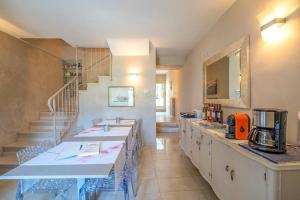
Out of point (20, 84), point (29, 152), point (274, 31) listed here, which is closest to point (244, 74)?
point (274, 31)

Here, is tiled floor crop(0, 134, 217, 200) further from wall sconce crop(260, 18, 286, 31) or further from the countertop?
wall sconce crop(260, 18, 286, 31)

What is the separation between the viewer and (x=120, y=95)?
16.9ft

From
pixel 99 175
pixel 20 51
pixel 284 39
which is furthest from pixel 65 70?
pixel 284 39

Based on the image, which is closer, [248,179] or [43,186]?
[248,179]

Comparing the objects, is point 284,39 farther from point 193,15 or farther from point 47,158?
point 47,158

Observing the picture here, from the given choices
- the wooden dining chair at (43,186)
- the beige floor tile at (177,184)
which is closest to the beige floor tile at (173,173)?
the beige floor tile at (177,184)

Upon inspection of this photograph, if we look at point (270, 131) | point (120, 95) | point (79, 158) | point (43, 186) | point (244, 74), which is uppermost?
point (244, 74)

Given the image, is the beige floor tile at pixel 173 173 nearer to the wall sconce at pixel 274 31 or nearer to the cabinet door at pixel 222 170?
the cabinet door at pixel 222 170

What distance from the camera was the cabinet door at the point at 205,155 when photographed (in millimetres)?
2413

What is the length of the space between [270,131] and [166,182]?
185 cm

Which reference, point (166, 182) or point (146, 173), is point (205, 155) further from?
point (146, 173)

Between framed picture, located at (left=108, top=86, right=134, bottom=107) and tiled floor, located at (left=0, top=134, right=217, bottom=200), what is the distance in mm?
1658

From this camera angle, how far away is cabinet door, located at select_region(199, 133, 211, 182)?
7.92ft

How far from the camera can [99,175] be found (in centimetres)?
135
